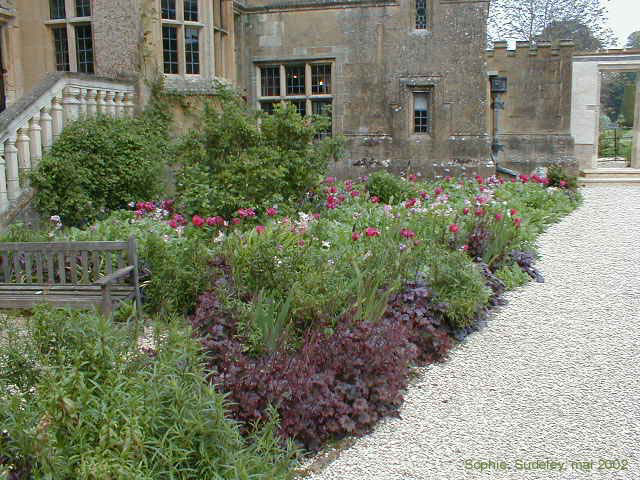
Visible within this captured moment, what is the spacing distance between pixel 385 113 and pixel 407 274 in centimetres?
830

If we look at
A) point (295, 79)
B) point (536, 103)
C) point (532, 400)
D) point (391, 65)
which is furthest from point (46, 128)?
point (536, 103)

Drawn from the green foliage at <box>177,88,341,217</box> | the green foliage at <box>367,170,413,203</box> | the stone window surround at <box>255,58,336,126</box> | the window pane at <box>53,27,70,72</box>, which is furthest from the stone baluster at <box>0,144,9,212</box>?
the stone window surround at <box>255,58,336,126</box>

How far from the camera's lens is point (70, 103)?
8.16 meters

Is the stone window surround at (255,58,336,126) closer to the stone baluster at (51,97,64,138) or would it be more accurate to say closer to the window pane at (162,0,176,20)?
the window pane at (162,0,176,20)

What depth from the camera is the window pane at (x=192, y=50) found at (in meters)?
10.2

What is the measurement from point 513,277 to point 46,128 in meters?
Result: 5.41

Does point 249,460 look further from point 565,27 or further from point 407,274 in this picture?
point 565,27

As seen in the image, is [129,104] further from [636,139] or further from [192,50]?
[636,139]

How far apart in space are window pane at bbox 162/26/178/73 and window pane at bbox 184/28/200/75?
7.6 inches

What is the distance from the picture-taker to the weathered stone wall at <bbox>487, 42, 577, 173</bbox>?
17.3m

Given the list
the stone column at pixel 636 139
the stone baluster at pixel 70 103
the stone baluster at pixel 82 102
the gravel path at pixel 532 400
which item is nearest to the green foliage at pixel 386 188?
the gravel path at pixel 532 400

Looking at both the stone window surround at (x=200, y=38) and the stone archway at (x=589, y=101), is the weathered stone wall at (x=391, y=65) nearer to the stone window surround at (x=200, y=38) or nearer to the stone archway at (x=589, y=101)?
the stone window surround at (x=200, y=38)

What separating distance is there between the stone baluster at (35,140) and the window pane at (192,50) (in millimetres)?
3158

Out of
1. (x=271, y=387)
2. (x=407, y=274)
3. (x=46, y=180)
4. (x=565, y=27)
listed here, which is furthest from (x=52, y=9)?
(x=565, y=27)
